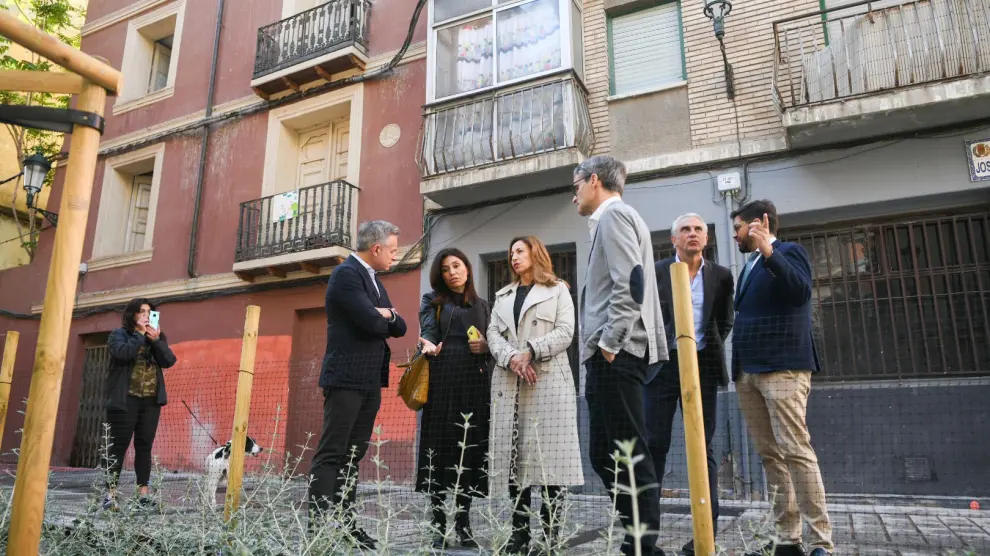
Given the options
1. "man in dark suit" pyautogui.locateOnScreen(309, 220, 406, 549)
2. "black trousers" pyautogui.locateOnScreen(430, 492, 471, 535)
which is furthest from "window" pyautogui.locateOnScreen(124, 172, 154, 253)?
"black trousers" pyautogui.locateOnScreen(430, 492, 471, 535)

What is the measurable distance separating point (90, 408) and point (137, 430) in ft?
24.7

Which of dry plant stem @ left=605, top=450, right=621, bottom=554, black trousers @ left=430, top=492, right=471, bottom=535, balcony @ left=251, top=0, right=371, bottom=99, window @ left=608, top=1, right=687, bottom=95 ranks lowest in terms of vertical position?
black trousers @ left=430, top=492, right=471, bottom=535

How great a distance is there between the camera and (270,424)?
8.94m

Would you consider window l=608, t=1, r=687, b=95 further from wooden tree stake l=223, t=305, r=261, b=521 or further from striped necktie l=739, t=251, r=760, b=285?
wooden tree stake l=223, t=305, r=261, b=521

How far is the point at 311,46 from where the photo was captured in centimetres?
1065

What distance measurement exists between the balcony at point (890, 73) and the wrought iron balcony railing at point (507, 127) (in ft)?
7.37

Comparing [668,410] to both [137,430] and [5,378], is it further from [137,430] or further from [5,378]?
[5,378]

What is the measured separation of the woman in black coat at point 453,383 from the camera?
13.2 feet

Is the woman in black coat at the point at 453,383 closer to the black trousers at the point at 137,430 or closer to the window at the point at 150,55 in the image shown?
the black trousers at the point at 137,430

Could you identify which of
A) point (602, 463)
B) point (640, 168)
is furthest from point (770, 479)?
point (640, 168)

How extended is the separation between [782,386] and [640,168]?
Answer: 508cm

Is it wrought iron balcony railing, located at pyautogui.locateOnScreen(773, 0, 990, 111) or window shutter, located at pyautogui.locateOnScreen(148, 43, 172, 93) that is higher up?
window shutter, located at pyautogui.locateOnScreen(148, 43, 172, 93)

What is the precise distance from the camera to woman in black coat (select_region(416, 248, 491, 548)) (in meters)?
4.01

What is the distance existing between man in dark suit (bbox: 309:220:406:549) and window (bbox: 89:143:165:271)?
939 cm
